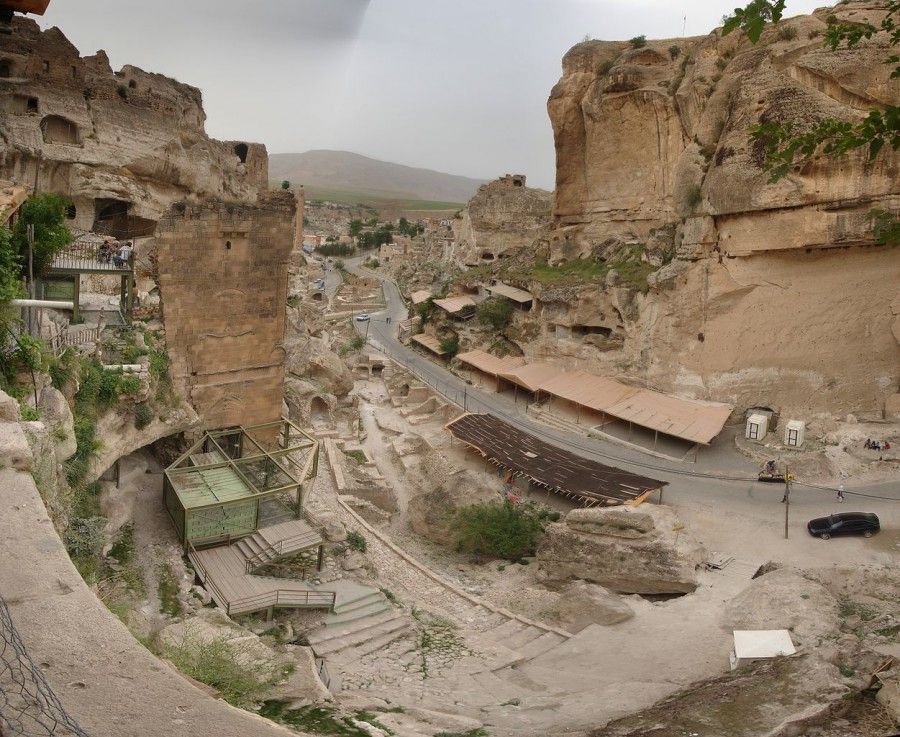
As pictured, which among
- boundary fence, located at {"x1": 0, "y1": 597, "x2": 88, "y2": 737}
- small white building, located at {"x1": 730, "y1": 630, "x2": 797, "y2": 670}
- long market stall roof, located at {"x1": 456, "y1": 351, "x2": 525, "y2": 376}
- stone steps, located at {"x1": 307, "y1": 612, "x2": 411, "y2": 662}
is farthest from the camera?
long market stall roof, located at {"x1": 456, "y1": 351, "x2": 525, "y2": 376}

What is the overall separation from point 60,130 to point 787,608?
24.2 metres

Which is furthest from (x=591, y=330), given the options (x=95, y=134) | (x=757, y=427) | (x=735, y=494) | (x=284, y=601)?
(x=284, y=601)

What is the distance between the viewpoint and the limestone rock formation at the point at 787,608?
11.2 metres

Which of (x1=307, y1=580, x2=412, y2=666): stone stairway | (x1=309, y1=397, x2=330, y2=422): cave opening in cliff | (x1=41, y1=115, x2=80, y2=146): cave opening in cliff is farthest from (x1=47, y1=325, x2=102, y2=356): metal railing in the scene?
(x1=41, y1=115, x2=80, y2=146): cave opening in cliff

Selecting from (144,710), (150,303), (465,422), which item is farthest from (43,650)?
(465,422)

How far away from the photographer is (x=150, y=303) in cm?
1769

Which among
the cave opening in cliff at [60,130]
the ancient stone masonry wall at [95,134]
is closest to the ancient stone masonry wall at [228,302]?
the ancient stone masonry wall at [95,134]

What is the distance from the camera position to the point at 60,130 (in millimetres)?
21891

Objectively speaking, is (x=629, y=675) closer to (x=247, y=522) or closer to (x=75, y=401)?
(x=247, y=522)

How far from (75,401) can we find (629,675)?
408 inches

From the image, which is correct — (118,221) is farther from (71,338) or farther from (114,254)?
(71,338)

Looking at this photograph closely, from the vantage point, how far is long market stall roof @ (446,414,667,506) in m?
19.0

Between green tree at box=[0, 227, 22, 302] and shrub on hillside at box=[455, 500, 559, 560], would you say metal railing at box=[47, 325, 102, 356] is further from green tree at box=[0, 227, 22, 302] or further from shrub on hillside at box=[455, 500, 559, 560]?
shrub on hillside at box=[455, 500, 559, 560]

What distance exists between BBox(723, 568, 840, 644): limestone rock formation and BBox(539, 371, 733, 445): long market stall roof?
915 cm
